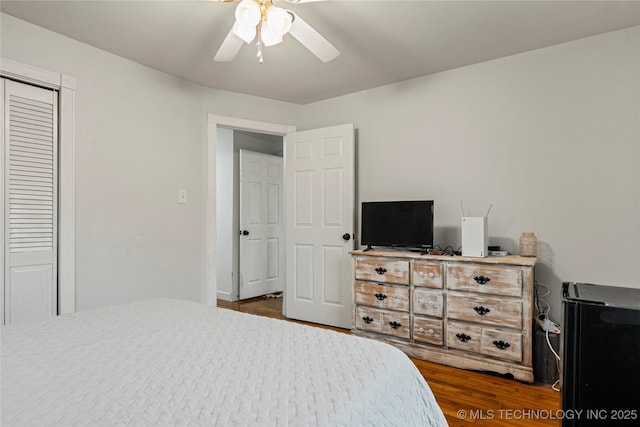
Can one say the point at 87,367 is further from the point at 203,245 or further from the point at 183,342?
the point at 203,245

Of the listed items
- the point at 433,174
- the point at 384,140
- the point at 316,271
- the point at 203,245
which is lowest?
the point at 316,271

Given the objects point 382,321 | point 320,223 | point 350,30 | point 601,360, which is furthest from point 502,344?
point 350,30

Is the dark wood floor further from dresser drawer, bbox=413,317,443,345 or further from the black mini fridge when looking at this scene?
the black mini fridge

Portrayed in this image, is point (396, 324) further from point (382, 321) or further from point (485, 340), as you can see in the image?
point (485, 340)

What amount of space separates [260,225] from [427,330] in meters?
2.81

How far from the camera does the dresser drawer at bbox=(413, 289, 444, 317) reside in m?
2.63

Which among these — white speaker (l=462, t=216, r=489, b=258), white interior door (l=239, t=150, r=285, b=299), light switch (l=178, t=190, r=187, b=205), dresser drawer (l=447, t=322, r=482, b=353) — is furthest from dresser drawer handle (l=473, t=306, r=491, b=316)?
white interior door (l=239, t=150, r=285, b=299)

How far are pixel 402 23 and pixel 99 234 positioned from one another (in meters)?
2.53

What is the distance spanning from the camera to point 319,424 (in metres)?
0.73

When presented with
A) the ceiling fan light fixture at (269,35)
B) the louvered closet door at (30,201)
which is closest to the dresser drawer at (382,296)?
the ceiling fan light fixture at (269,35)

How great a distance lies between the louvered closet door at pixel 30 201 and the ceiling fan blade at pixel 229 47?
1.24m

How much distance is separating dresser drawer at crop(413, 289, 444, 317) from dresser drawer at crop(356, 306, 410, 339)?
127 mm

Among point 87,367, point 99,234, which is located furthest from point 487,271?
point 99,234

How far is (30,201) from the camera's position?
7.59 ft
